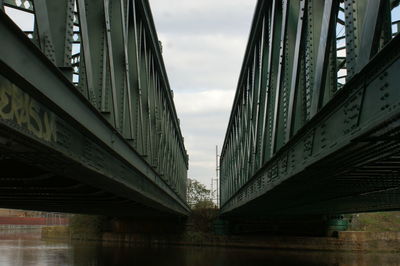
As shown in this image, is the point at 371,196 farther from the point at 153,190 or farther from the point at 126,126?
the point at 126,126

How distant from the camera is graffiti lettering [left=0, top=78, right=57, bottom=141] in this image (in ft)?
20.0

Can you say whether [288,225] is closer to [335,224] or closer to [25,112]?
[335,224]

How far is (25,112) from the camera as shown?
6.78m

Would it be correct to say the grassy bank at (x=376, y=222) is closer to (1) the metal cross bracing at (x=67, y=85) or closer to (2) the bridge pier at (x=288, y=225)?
(2) the bridge pier at (x=288, y=225)

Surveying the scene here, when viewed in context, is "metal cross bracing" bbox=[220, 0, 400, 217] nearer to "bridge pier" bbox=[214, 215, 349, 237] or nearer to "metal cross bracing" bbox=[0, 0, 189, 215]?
"metal cross bracing" bbox=[0, 0, 189, 215]

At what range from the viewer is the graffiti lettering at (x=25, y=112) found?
241 inches

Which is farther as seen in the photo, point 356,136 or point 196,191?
point 196,191

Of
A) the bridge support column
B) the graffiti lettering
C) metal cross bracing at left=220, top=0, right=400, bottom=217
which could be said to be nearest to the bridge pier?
the bridge support column

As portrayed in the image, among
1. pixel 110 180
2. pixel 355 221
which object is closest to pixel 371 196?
pixel 110 180

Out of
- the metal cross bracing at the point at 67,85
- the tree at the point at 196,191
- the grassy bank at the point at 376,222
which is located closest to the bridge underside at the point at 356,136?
the metal cross bracing at the point at 67,85

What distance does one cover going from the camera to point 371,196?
22.7 metres

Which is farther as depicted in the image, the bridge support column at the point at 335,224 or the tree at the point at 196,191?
the tree at the point at 196,191

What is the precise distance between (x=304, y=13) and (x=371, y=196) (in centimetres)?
1388

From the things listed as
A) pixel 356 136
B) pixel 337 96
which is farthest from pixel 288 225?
pixel 356 136
